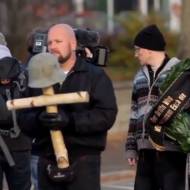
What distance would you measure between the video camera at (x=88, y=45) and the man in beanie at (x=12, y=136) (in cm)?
26

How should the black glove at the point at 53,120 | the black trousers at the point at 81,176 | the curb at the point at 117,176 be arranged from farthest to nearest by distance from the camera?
Answer: the curb at the point at 117,176 → the black trousers at the point at 81,176 → the black glove at the point at 53,120

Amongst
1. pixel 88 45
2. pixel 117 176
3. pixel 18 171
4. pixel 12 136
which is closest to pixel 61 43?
pixel 88 45

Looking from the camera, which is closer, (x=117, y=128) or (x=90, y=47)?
(x=90, y=47)

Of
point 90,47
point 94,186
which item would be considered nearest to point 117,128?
point 90,47

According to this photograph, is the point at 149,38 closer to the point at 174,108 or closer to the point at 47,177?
the point at 174,108

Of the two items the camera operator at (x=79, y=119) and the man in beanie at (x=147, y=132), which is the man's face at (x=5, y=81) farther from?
the camera operator at (x=79, y=119)

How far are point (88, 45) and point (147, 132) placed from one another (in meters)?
0.98

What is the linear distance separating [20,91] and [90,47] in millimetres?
752

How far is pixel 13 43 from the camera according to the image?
819 inches

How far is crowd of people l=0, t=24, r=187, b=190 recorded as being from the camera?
618 centimetres

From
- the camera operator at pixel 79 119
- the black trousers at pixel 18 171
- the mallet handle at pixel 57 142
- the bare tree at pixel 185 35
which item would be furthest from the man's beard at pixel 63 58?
the bare tree at pixel 185 35

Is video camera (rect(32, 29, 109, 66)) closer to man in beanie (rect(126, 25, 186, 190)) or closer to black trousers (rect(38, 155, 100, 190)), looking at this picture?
man in beanie (rect(126, 25, 186, 190))

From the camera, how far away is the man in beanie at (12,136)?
24.3 feet

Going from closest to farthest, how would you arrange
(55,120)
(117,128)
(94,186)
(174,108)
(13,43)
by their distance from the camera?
(55,120), (94,186), (174,108), (117,128), (13,43)
